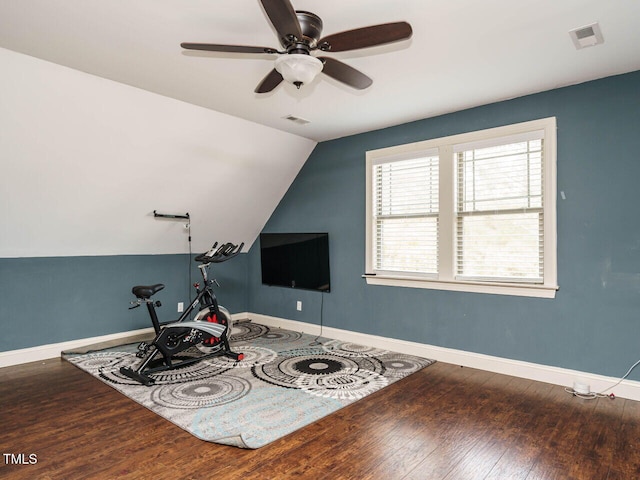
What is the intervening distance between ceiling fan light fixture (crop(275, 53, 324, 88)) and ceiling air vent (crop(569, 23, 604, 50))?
169 cm

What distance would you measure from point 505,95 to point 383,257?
2.05 m

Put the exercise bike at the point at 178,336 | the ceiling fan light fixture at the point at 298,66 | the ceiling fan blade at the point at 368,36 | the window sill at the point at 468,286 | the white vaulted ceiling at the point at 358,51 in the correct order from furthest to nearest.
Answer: the exercise bike at the point at 178,336 < the window sill at the point at 468,286 < the white vaulted ceiling at the point at 358,51 < the ceiling fan light fixture at the point at 298,66 < the ceiling fan blade at the point at 368,36

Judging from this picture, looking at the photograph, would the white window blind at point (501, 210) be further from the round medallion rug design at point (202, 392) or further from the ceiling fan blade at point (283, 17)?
the ceiling fan blade at point (283, 17)

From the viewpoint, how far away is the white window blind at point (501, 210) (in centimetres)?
353

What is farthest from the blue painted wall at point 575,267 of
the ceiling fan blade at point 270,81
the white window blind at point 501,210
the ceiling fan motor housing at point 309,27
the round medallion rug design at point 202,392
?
the ceiling fan motor housing at point 309,27

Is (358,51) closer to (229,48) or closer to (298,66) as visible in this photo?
(298,66)

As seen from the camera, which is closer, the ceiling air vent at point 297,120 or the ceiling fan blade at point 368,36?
the ceiling fan blade at point 368,36

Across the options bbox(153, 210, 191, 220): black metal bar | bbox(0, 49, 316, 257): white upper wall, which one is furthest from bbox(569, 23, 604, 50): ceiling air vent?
bbox(153, 210, 191, 220): black metal bar

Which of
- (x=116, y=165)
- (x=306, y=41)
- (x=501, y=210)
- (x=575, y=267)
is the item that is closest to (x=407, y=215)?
(x=501, y=210)

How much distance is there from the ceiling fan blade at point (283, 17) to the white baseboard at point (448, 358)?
10.7 feet

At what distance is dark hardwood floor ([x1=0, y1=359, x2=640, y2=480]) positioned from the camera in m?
2.13

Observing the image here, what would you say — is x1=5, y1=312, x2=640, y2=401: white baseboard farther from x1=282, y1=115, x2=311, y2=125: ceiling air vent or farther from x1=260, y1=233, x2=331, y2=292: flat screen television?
x1=282, y1=115, x2=311, y2=125: ceiling air vent

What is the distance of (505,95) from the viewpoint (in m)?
3.55

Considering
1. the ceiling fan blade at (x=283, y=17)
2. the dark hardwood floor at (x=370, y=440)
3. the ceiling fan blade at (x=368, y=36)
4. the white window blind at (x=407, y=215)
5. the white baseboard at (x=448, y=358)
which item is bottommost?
the dark hardwood floor at (x=370, y=440)
